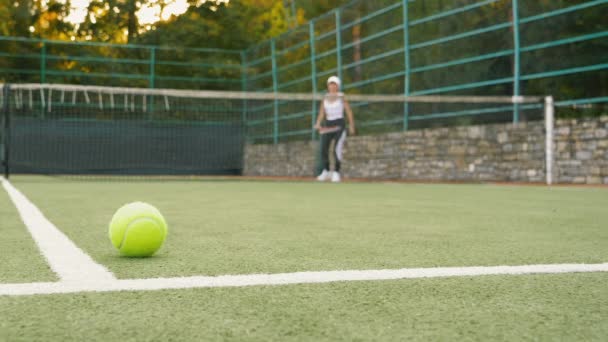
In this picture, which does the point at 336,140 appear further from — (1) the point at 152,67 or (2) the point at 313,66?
(1) the point at 152,67

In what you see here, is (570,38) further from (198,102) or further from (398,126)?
(198,102)

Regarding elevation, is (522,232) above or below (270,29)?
below

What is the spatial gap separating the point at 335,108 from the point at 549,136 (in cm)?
361

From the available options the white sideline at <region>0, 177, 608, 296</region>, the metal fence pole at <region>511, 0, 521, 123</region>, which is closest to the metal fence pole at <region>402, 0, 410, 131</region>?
the metal fence pole at <region>511, 0, 521, 123</region>

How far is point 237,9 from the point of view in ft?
86.5

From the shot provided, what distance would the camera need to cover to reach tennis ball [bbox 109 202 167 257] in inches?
115

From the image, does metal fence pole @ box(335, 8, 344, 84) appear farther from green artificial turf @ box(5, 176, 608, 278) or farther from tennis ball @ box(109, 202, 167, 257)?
tennis ball @ box(109, 202, 167, 257)

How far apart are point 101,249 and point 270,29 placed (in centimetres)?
2318

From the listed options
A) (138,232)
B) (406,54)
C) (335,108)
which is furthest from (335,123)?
(138,232)

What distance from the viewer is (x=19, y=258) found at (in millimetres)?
2877

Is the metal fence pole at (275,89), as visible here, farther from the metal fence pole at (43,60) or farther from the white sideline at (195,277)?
the white sideline at (195,277)

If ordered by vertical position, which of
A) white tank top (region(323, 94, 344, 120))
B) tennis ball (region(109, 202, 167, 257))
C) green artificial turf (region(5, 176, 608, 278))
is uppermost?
white tank top (region(323, 94, 344, 120))

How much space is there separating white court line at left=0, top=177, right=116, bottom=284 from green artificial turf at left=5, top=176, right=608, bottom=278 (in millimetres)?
63

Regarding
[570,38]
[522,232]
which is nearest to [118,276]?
[522,232]
